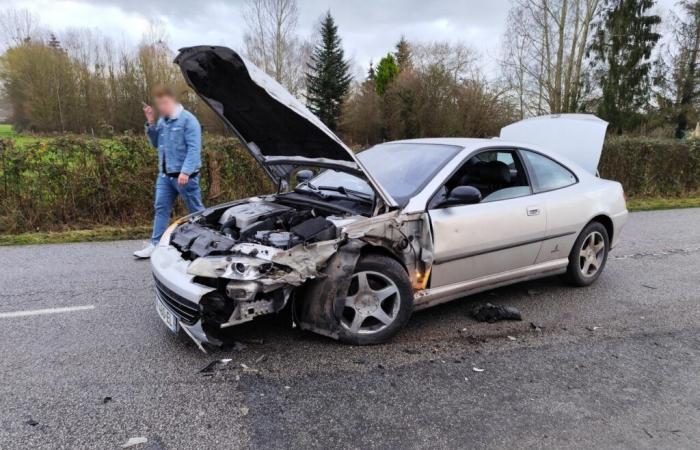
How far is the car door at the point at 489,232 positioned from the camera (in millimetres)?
3568

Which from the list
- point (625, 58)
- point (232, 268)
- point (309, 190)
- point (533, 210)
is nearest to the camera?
point (232, 268)

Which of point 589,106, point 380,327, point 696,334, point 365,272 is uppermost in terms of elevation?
point 589,106

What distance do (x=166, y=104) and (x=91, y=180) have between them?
114 inches

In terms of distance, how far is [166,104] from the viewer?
513cm

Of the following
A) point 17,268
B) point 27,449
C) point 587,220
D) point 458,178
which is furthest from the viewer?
point 17,268

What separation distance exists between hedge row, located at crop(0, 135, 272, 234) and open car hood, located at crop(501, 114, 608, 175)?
563 centimetres

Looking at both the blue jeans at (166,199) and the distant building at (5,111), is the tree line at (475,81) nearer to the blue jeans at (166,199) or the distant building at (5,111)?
the distant building at (5,111)

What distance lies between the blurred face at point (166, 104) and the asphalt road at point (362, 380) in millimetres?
2030

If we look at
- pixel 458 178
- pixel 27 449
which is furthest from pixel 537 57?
pixel 27 449

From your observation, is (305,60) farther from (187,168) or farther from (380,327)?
(380,327)

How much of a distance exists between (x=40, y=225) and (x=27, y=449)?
5849 mm

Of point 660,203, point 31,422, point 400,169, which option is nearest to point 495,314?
point 400,169

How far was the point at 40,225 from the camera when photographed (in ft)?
22.9

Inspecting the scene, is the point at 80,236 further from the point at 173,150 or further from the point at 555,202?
the point at 555,202
